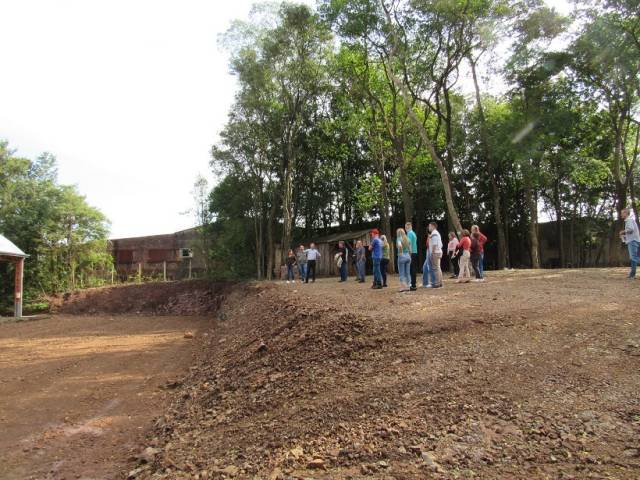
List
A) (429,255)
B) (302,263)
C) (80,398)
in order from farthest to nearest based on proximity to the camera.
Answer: (302,263)
(429,255)
(80,398)

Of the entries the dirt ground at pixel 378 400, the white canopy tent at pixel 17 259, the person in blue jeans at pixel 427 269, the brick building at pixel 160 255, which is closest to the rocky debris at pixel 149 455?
the dirt ground at pixel 378 400

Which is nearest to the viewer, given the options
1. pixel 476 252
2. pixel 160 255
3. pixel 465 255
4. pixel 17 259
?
pixel 465 255

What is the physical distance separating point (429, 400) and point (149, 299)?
26.4 metres

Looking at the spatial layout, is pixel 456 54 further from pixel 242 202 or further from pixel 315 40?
pixel 242 202

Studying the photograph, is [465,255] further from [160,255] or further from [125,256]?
[125,256]

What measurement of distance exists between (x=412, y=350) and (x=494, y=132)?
74.9 ft

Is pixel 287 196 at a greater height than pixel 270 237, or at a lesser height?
greater

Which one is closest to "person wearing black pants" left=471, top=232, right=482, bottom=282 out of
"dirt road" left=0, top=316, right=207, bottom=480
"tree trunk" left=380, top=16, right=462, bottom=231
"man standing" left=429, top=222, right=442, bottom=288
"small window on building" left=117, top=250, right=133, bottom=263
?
"man standing" left=429, top=222, right=442, bottom=288

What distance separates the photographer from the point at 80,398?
8.52m

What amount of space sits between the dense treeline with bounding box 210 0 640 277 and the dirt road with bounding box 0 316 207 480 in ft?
48.0

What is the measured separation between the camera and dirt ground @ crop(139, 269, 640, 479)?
11.8 feet

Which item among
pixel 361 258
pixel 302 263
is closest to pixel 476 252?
pixel 361 258

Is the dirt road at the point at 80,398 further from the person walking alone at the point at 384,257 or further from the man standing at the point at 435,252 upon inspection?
the man standing at the point at 435,252

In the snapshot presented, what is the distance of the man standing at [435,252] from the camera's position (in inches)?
458
